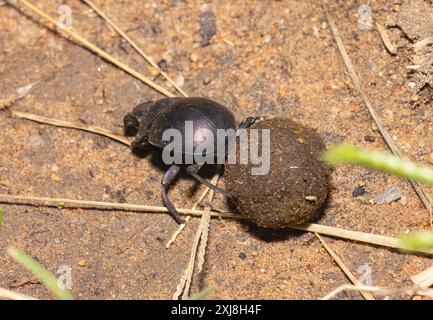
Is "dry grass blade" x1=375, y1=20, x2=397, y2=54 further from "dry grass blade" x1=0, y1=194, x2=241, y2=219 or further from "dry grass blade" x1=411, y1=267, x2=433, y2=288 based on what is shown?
"dry grass blade" x1=0, y1=194, x2=241, y2=219

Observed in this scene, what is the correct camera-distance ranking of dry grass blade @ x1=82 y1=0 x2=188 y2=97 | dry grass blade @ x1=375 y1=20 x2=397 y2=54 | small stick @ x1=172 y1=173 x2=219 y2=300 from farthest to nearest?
1. dry grass blade @ x1=82 y1=0 x2=188 y2=97
2. dry grass blade @ x1=375 y1=20 x2=397 y2=54
3. small stick @ x1=172 y1=173 x2=219 y2=300

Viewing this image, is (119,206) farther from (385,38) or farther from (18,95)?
(385,38)

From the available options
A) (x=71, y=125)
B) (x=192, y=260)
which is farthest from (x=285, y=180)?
(x=71, y=125)

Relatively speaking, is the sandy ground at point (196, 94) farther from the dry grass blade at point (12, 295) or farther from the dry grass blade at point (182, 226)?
the dry grass blade at point (12, 295)

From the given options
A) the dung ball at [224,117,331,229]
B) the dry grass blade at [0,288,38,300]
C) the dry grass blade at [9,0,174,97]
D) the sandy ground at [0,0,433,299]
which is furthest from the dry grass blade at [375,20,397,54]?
the dry grass blade at [0,288,38,300]

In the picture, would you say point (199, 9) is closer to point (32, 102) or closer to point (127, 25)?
point (127, 25)

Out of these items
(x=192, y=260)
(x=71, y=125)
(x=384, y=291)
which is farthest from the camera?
(x=71, y=125)
